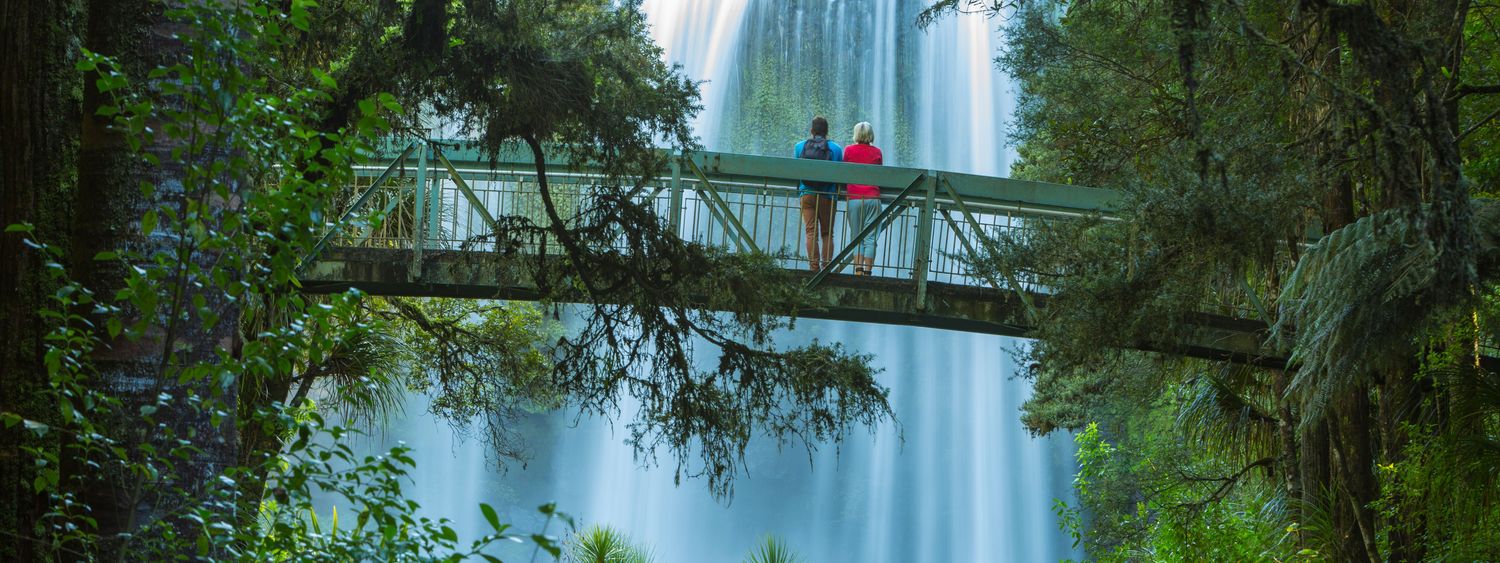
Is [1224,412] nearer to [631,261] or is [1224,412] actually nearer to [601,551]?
[631,261]

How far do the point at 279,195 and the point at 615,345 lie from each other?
357 centimetres

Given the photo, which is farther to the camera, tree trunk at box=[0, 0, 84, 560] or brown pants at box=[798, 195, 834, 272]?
brown pants at box=[798, 195, 834, 272]

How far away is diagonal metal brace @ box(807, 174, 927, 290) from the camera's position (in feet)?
29.5

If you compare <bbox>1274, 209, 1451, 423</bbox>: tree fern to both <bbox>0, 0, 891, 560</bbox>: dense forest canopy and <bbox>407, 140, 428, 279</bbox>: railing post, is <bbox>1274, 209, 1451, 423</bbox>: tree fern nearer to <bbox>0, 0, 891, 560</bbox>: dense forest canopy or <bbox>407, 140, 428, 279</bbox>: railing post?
<bbox>0, 0, 891, 560</bbox>: dense forest canopy

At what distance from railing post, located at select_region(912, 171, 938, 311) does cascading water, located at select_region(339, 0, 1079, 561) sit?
18.4 metres

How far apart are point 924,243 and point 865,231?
41 cm

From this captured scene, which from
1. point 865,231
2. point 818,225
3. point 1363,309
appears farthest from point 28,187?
point 818,225

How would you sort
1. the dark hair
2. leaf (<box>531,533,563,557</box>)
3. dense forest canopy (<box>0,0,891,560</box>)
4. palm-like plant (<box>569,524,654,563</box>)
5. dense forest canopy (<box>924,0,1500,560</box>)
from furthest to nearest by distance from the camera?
palm-like plant (<box>569,524,654,563</box>) → the dark hair → dense forest canopy (<box>924,0,1500,560</box>) → dense forest canopy (<box>0,0,891,560</box>) → leaf (<box>531,533,563,557</box>)

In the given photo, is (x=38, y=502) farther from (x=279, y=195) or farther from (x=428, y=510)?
(x=428, y=510)

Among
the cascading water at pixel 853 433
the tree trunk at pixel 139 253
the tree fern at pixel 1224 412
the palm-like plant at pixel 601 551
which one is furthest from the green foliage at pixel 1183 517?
the cascading water at pixel 853 433

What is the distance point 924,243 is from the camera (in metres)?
9.15

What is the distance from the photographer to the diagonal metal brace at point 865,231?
8992 mm

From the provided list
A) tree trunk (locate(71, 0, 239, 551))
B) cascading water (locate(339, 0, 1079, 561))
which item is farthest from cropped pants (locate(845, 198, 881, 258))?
cascading water (locate(339, 0, 1079, 561))

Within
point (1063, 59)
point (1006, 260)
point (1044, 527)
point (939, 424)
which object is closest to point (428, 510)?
point (939, 424)
